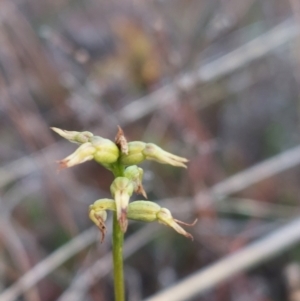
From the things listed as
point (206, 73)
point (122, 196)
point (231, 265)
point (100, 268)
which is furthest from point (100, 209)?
point (206, 73)

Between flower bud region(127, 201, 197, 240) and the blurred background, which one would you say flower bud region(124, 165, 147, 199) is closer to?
flower bud region(127, 201, 197, 240)

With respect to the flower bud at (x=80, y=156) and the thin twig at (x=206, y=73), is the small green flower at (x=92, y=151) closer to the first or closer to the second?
the flower bud at (x=80, y=156)

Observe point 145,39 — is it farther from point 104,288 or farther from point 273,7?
point 104,288

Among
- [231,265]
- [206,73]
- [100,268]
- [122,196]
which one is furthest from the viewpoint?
[206,73]

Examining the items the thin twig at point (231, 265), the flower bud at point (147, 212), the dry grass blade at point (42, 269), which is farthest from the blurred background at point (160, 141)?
the flower bud at point (147, 212)

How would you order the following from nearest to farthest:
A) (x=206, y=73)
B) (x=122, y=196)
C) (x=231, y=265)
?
(x=122, y=196) → (x=231, y=265) → (x=206, y=73)

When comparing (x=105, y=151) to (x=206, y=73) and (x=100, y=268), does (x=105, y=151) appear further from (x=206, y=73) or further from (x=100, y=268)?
(x=206, y=73)

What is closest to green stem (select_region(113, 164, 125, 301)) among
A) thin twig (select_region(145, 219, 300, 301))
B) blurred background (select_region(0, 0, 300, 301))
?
thin twig (select_region(145, 219, 300, 301))

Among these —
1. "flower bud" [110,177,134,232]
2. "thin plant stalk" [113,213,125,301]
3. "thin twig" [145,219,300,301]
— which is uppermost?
"thin twig" [145,219,300,301]
